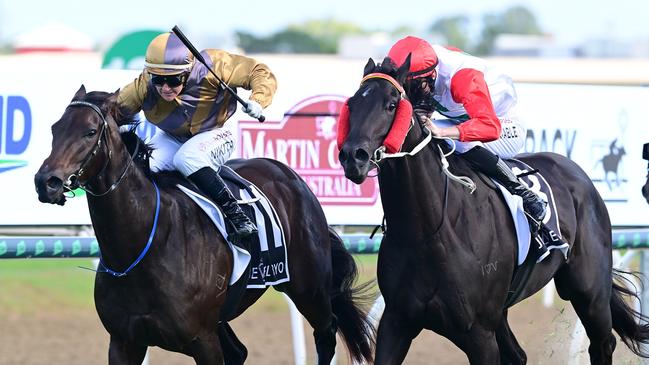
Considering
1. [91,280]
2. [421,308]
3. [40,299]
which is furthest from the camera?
[91,280]

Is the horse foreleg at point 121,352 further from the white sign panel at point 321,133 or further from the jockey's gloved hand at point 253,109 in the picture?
the white sign panel at point 321,133

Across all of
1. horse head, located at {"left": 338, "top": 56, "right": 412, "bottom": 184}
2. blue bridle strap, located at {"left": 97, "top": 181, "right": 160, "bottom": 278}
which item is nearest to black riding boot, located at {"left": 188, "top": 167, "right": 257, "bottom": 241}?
blue bridle strap, located at {"left": 97, "top": 181, "right": 160, "bottom": 278}

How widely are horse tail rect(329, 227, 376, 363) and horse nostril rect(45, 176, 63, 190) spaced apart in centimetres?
209

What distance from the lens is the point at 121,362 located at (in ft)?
17.6

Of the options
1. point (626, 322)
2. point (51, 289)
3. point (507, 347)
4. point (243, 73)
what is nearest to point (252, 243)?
point (243, 73)

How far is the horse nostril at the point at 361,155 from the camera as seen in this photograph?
4.71 m

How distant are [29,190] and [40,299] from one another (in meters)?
6.53

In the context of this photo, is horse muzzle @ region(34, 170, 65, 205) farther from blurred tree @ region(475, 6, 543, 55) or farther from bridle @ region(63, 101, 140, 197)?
blurred tree @ region(475, 6, 543, 55)

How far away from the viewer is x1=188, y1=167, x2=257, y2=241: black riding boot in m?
5.62

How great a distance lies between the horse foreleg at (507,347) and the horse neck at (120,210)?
201 centimetres

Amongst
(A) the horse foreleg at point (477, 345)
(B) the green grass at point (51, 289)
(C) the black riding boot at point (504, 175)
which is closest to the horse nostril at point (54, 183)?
(A) the horse foreleg at point (477, 345)

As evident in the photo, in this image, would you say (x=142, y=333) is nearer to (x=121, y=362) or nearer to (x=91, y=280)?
(x=121, y=362)

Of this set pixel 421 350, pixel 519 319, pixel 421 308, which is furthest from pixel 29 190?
pixel 519 319

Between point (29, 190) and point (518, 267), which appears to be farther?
point (29, 190)
